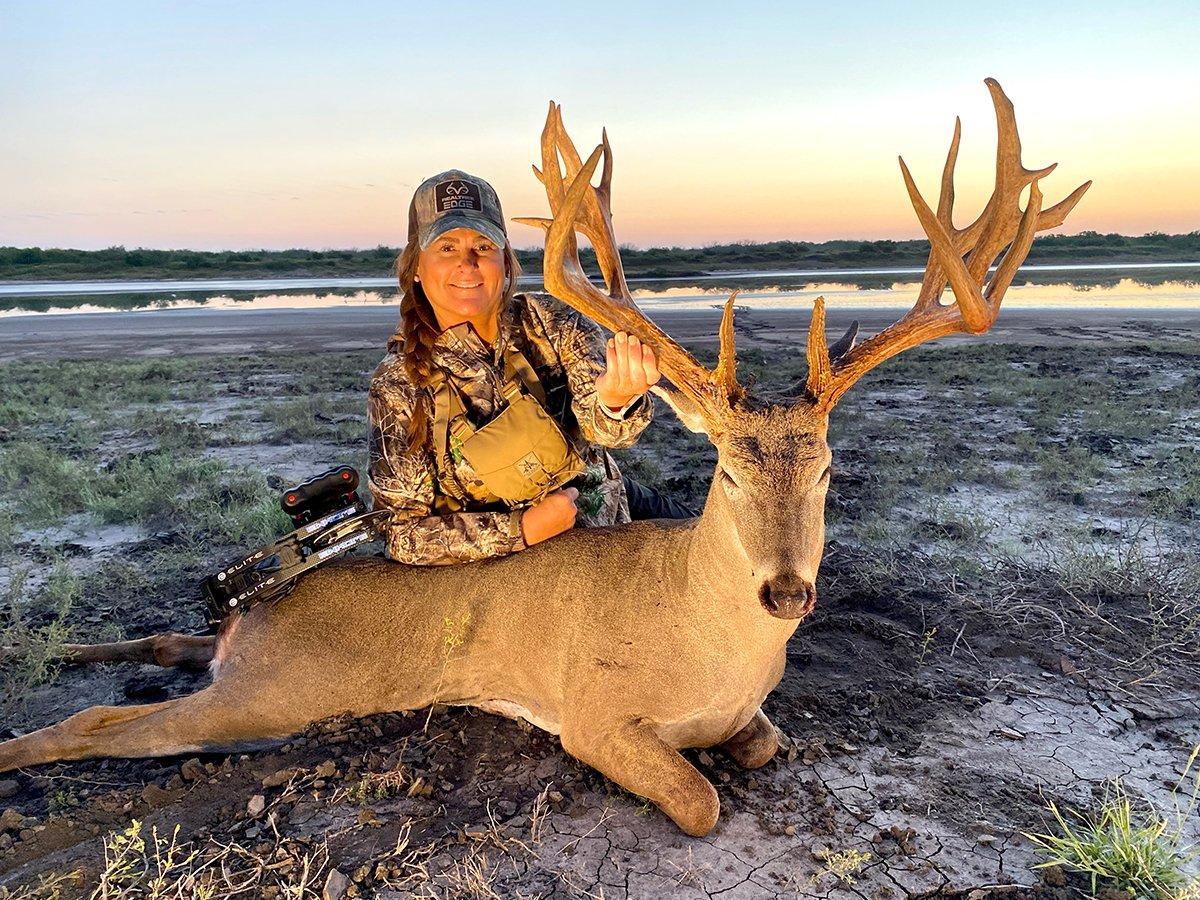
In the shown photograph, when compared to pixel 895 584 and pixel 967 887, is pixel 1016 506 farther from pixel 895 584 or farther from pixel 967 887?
pixel 967 887

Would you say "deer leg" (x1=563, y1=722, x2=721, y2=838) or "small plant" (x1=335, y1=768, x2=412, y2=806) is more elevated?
"deer leg" (x1=563, y1=722, x2=721, y2=838)

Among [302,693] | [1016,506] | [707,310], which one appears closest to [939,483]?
[1016,506]

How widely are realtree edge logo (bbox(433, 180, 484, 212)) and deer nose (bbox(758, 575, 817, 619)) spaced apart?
2.48 metres

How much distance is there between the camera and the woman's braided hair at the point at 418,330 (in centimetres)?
402

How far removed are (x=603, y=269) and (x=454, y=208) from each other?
915 millimetres

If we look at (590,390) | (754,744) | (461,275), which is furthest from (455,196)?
(754,744)

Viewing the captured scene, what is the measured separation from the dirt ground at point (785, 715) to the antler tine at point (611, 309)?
1.66 m

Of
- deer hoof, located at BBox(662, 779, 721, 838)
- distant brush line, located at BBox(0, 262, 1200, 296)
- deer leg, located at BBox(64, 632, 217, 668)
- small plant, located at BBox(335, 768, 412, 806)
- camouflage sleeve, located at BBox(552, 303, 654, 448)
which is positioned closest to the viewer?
deer hoof, located at BBox(662, 779, 721, 838)

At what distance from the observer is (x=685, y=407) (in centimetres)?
339

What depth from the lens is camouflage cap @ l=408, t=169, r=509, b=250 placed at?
4.03m

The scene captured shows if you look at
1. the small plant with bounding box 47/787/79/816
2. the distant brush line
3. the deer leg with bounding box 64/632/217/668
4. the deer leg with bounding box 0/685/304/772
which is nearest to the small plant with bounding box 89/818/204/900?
the small plant with bounding box 47/787/79/816

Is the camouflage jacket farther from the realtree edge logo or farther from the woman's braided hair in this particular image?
the realtree edge logo

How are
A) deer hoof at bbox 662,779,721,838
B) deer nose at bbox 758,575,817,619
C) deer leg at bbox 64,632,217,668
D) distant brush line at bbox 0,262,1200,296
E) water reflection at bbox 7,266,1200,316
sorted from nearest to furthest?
deer nose at bbox 758,575,817,619, deer hoof at bbox 662,779,721,838, deer leg at bbox 64,632,217,668, water reflection at bbox 7,266,1200,316, distant brush line at bbox 0,262,1200,296

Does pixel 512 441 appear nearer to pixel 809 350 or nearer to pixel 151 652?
pixel 809 350
